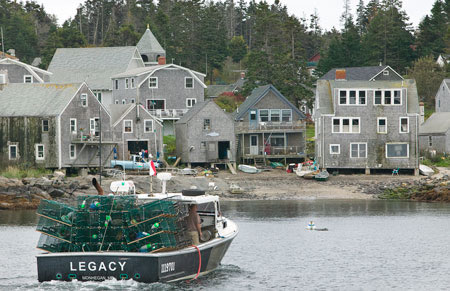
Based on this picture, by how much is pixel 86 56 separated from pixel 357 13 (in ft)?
271

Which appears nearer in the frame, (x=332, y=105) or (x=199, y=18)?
(x=332, y=105)

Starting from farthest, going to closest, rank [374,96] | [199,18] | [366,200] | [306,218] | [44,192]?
[199,18]
[374,96]
[366,200]
[44,192]
[306,218]

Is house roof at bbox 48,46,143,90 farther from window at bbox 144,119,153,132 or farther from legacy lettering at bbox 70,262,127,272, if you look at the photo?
legacy lettering at bbox 70,262,127,272

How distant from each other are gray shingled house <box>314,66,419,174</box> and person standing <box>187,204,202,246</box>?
134ft

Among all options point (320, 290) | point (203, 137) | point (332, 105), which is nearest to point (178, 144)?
point (203, 137)

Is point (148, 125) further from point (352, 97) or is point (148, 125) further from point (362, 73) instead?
point (362, 73)

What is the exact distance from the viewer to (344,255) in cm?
3856

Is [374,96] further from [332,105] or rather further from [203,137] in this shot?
[203,137]

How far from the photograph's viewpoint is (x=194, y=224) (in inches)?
1159

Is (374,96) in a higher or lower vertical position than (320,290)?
higher

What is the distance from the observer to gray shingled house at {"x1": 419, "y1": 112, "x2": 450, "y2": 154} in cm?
7981

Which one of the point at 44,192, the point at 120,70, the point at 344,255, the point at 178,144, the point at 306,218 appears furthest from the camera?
the point at 120,70

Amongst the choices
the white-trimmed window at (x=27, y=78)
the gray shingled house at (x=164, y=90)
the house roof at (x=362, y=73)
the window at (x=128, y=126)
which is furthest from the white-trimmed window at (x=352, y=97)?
the white-trimmed window at (x=27, y=78)

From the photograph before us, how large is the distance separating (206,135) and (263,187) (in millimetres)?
10071
